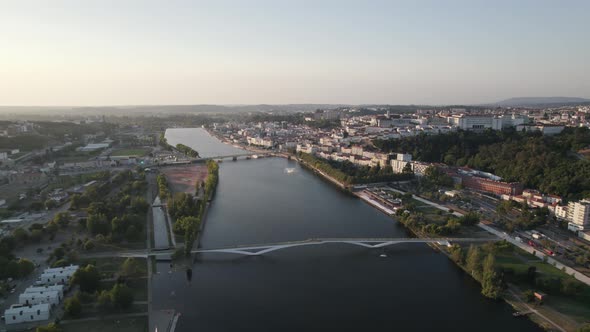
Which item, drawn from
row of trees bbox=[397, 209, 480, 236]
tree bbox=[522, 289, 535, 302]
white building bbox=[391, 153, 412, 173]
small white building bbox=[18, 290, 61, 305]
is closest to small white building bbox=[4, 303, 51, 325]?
small white building bbox=[18, 290, 61, 305]

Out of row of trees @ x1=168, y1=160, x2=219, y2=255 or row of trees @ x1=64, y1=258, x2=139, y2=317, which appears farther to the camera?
row of trees @ x1=168, y1=160, x2=219, y2=255

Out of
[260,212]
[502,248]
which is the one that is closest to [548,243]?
[502,248]

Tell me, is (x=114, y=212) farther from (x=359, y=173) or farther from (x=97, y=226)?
(x=359, y=173)

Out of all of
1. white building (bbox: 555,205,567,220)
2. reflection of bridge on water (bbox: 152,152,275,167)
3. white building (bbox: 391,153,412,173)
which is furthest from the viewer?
reflection of bridge on water (bbox: 152,152,275,167)

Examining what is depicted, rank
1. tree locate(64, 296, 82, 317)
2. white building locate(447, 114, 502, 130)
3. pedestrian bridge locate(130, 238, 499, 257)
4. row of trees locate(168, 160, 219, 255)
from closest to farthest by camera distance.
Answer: tree locate(64, 296, 82, 317) → pedestrian bridge locate(130, 238, 499, 257) → row of trees locate(168, 160, 219, 255) → white building locate(447, 114, 502, 130)

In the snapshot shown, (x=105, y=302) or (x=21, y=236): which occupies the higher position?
(x=21, y=236)

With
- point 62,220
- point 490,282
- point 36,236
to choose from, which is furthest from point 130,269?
point 490,282

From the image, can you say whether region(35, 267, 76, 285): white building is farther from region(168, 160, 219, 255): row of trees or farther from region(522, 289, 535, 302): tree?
region(522, 289, 535, 302): tree
